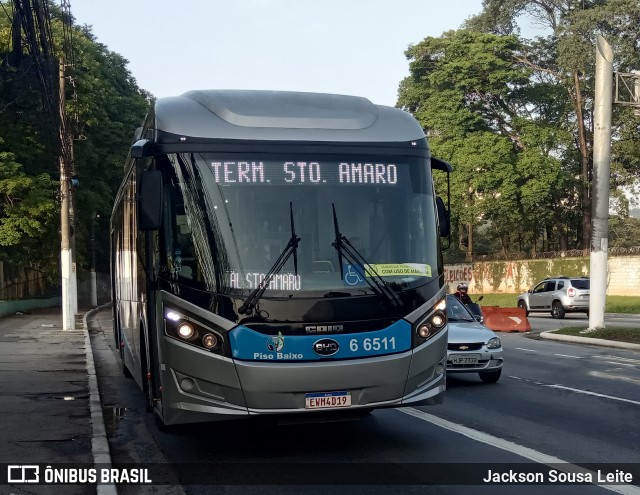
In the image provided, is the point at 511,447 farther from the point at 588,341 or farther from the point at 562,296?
the point at 562,296

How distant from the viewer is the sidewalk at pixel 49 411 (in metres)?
8.07

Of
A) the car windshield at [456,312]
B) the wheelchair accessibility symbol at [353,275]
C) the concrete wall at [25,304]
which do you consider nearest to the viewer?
the wheelchair accessibility symbol at [353,275]

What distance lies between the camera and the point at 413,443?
8.60m

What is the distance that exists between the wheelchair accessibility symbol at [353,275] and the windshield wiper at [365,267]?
0.10ft

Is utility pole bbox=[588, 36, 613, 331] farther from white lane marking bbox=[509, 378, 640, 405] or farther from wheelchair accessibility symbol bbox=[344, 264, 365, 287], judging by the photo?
wheelchair accessibility symbol bbox=[344, 264, 365, 287]

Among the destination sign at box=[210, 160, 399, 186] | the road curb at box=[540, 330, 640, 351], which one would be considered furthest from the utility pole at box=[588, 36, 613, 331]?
the destination sign at box=[210, 160, 399, 186]

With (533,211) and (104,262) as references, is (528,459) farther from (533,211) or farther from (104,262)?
(104,262)

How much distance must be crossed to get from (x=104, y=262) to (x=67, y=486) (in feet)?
206

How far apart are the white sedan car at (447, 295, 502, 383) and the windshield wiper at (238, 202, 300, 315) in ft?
21.1

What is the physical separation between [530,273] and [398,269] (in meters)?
48.1

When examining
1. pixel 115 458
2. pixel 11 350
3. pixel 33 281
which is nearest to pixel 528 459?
pixel 115 458

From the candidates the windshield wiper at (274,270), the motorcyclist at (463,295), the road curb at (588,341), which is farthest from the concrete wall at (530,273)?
→ the windshield wiper at (274,270)

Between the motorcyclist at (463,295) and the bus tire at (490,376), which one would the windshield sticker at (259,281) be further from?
the motorcyclist at (463,295)

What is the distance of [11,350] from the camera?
20.6 m
